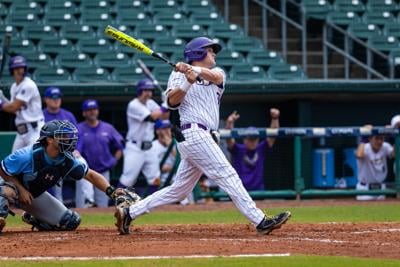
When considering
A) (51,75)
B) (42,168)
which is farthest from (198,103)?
(51,75)

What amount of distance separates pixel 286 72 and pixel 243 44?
1.18 metres

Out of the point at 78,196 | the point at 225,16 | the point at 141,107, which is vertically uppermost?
the point at 225,16

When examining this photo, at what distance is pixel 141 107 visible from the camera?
43.4ft

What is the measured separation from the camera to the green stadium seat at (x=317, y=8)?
16359 mm

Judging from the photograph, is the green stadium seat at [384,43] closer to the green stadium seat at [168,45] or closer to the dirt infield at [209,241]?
the green stadium seat at [168,45]

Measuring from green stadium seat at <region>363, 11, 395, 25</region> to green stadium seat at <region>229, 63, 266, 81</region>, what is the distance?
263 cm

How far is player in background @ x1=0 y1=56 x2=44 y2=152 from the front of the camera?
1178cm

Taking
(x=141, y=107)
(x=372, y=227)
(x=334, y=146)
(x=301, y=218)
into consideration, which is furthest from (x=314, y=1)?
(x=372, y=227)

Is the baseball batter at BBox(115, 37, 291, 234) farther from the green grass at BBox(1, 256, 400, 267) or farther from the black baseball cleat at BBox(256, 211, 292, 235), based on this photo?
the green grass at BBox(1, 256, 400, 267)

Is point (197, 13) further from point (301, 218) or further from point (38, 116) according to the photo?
point (301, 218)

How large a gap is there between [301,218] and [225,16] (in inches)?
291

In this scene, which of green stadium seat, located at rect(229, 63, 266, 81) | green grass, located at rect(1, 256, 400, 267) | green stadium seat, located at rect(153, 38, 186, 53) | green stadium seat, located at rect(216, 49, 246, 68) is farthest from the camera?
green stadium seat, located at rect(153, 38, 186, 53)

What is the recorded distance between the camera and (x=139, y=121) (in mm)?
13227

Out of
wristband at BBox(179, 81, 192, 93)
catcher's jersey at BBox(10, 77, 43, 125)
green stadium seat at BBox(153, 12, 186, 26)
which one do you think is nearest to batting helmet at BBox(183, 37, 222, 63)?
wristband at BBox(179, 81, 192, 93)
